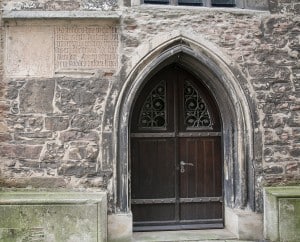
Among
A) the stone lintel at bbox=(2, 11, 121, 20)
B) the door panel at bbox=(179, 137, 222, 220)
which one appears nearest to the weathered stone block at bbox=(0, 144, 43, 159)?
the stone lintel at bbox=(2, 11, 121, 20)

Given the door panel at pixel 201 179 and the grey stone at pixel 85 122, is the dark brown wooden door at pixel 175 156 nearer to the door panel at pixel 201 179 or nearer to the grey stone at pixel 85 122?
the door panel at pixel 201 179

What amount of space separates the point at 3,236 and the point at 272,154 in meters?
3.62

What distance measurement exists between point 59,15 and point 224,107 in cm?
258

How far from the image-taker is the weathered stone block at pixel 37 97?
550 cm

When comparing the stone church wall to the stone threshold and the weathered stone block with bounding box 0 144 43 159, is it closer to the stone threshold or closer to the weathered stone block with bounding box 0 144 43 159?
the weathered stone block with bounding box 0 144 43 159

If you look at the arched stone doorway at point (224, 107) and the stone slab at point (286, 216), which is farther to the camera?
the arched stone doorway at point (224, 107)

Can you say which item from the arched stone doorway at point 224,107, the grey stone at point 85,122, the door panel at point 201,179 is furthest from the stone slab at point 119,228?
the grey stone at point 85,122

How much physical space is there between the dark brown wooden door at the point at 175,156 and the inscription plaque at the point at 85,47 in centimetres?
78

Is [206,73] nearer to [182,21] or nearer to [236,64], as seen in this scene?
[236,64]

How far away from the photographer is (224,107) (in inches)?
234

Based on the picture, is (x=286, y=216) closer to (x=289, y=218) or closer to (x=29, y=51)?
(x=289, y=218)

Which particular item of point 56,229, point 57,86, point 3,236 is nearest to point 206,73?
point 57,86

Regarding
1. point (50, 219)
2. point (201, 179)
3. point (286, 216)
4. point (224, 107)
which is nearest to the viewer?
point (50, 219)

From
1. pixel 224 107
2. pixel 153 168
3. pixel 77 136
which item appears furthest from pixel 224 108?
pixel 77 136
